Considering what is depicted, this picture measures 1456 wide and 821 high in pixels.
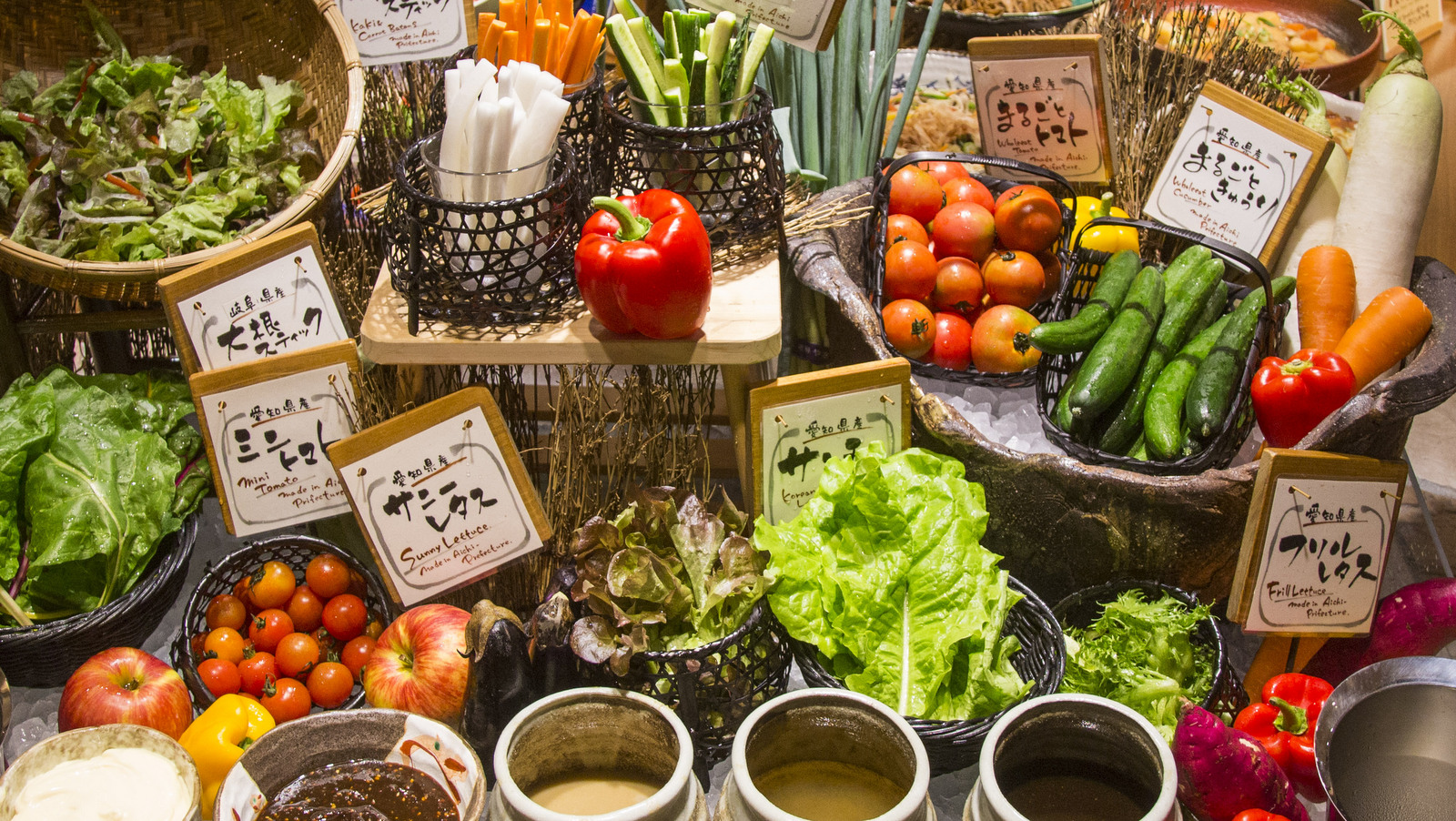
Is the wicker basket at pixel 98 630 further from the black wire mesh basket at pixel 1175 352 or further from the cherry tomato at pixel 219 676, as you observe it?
the black wire mesh basket at pixel 1175 352

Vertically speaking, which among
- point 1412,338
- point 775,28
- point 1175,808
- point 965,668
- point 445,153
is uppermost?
point 775,28

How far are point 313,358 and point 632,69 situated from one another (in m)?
0.62

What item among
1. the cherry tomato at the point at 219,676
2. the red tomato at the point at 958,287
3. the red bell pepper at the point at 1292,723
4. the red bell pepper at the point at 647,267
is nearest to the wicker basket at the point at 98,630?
the cherry tomato at the point at 219,676

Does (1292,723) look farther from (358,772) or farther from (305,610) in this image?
(305,610)

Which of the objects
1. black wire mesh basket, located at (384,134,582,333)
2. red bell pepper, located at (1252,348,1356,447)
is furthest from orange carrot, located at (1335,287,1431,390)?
black wire mesh basket, located at (384,134,582,333)

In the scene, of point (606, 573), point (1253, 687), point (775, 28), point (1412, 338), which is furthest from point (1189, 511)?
point (775, 28)

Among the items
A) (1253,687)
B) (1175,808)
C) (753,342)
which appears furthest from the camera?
(1253,687)

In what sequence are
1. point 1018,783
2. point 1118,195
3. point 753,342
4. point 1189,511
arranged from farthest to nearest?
point 1118,195 < point 1189,511 < point 753,342 < point 1018,783

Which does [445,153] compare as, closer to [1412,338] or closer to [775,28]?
[775,28]

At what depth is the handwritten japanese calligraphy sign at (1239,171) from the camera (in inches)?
74.0

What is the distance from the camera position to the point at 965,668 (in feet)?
4.67

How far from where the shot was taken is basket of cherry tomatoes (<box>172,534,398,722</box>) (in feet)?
5.03

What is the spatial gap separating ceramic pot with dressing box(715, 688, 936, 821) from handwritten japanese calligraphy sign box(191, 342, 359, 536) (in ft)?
2.47

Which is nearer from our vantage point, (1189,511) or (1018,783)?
(1018,783)
